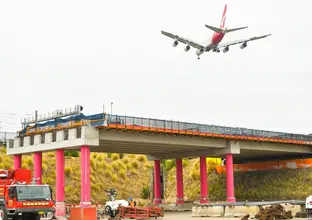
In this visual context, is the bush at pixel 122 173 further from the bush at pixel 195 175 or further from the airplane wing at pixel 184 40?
the airplane wing at pixel 184 40

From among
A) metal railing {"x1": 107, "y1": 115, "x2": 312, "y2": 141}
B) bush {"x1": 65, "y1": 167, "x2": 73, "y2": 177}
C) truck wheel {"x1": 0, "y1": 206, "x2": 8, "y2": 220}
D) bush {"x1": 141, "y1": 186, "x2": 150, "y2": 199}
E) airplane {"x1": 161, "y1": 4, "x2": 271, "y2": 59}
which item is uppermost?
airplane {"x1": 161, "y1": 4, "x2": 271, "y2": 59}

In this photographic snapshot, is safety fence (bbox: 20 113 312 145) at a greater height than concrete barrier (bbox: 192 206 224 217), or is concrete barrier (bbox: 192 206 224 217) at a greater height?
safety fence (bbox: 20 113 312 145)

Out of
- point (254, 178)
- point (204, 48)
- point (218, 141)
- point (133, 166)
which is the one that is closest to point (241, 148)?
point (218, 141)

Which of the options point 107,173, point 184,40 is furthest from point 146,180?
point 184,40

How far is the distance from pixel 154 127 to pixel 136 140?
2.34 metres

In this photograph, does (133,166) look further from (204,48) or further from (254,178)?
(204,48)

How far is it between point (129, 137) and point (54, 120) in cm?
759

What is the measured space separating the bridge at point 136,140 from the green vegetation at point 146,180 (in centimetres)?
628

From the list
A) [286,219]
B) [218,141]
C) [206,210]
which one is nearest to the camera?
[286,219]

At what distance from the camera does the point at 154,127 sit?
47406 millimetres

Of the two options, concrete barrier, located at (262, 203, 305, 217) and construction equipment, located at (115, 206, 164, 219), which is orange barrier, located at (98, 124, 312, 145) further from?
concrete barrier, located at (262, 203, 305, 217)

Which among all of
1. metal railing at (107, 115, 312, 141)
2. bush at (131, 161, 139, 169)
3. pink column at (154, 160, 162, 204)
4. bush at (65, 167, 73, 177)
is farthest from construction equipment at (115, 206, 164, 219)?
bush at (131, 161, 139, 169)

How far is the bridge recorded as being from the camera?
42.8m

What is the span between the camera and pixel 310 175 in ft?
226
